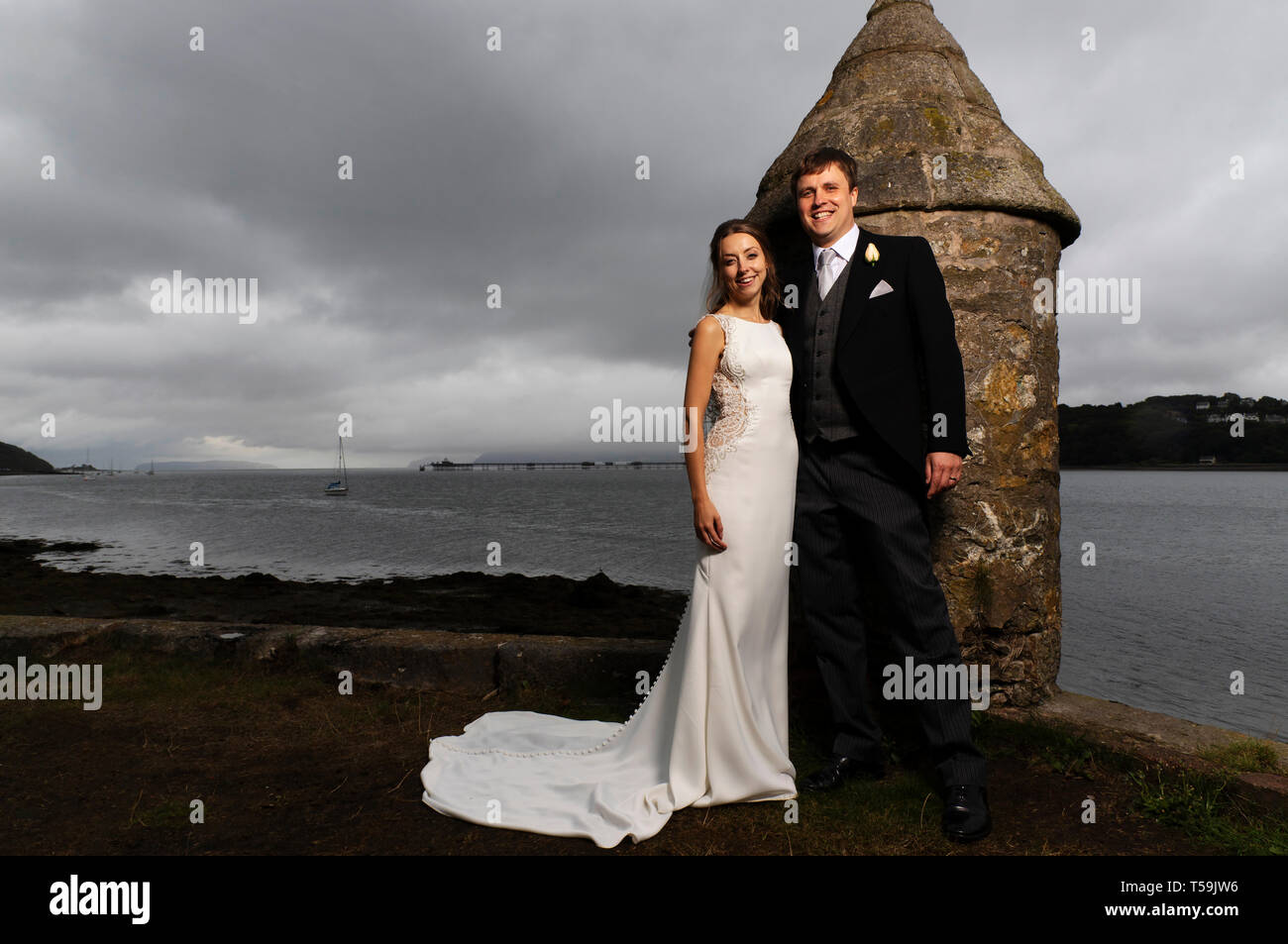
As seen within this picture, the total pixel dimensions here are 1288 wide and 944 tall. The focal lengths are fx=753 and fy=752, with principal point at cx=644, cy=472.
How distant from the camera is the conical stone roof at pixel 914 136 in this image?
337 cm

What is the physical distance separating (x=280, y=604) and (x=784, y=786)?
47.6 ft

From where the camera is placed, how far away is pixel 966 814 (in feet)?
8.41

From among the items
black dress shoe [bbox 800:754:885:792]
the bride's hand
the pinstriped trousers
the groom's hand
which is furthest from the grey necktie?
black dress shoe [bbox 800:754:885:792]

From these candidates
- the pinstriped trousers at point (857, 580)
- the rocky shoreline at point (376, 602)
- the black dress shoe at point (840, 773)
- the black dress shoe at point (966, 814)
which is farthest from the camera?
the rocky shoreline at point (376, 602)

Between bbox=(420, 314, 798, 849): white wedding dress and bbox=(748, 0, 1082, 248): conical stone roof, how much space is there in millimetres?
951

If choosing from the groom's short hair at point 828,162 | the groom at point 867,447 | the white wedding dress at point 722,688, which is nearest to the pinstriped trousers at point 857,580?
the groom at point 867,447

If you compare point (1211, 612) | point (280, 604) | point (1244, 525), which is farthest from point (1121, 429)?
point (280, 604)

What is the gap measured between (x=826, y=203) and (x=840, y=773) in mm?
2281

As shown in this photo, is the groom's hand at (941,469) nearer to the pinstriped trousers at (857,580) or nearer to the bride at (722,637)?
the pinstriped trousers at (857,580)

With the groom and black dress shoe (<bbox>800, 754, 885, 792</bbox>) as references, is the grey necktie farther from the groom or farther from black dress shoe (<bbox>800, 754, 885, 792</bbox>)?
black dress shoe (<bbox>800, 754, 885, 792</bbox>)

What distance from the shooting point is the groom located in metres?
2.84

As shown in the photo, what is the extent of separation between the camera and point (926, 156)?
3.41 meters

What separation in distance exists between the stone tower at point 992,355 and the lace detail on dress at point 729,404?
3.19ft
